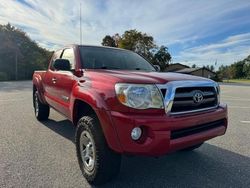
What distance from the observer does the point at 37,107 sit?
654 cm

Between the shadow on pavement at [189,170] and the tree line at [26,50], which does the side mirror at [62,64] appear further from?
the tree line at [26,50]

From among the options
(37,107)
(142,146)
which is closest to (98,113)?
(142,146)

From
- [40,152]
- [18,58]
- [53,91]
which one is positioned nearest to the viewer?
[40,152]

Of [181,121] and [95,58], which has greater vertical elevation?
[95,58]

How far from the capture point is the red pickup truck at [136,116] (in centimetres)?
267

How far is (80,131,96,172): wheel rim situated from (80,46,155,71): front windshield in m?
1.16

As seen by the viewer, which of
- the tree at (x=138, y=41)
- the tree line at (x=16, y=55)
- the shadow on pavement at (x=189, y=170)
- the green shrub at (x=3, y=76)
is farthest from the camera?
the tree at (x=138, y=41)

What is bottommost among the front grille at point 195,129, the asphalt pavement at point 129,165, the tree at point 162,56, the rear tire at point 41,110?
the asphalt pavement at point 129,165

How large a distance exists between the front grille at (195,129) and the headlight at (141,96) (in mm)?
369

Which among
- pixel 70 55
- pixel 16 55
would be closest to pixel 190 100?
pixel 70 55

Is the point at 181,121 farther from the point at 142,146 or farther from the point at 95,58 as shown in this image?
the point at 95,58

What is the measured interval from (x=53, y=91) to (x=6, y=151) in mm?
1369

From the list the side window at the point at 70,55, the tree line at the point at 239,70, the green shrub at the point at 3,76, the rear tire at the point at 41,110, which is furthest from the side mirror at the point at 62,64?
the tree line at the point at 239,70

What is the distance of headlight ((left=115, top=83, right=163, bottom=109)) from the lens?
2713 millimetres
